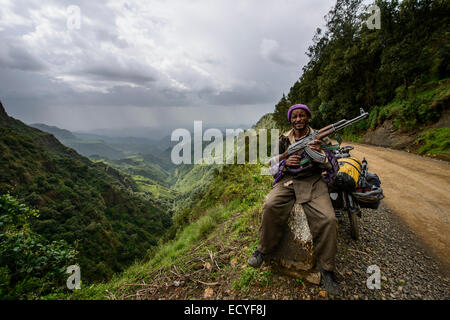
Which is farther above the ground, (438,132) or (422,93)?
(422,93)

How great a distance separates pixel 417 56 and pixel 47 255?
21.8m

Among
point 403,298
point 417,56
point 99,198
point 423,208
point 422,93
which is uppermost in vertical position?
point 417,56

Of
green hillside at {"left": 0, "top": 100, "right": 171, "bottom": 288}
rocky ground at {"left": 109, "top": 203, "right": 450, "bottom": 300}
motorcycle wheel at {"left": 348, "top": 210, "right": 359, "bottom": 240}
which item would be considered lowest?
green hillside at {"left": 0, "top": 100, "right": 171, "bottom": 288}

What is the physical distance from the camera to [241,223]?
450 centimetres

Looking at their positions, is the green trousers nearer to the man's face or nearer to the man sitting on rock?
the man sitting on rock

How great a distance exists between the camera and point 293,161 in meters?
2.91

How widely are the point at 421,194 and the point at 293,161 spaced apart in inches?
226

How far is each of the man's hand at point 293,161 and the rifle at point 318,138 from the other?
0.54ft

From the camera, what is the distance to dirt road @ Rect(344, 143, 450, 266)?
3.76 meters

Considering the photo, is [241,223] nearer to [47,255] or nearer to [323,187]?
[323,187]

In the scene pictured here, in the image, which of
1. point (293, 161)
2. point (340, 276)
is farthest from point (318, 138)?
point (340, 276)

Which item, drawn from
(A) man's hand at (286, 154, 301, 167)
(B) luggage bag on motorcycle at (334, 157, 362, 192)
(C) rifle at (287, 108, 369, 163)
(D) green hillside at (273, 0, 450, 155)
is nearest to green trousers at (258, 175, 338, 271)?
(A) man's hand at (286, 154, 301, 167)

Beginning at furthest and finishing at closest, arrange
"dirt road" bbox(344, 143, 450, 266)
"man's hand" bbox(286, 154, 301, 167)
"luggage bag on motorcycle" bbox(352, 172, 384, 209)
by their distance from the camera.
A: "dirt road" bbox(344, 143, 450, 266), "luggage bag on motorcycle" bbox(352, 172, 384, 209), "man's hand" bbox(286, 154, 301, 167)
